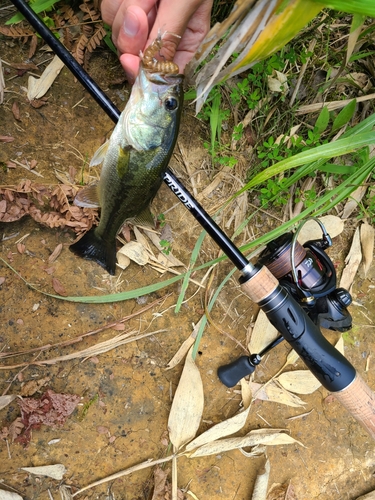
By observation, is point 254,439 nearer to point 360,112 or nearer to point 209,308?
point 209,308

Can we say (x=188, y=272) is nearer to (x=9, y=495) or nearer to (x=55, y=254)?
(x=55, y=254)

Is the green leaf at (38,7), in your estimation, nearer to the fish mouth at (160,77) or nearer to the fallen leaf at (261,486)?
the fish mouth at (160,77)

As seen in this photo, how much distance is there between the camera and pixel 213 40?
1598mm

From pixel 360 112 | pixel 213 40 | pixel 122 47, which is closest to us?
pixel 213 40

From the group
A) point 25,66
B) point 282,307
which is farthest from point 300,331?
point 25,66

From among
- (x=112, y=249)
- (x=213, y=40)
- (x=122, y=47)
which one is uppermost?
(x=213, y=40)

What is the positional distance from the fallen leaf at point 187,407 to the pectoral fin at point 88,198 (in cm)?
107

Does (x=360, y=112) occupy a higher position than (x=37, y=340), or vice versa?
(x=360, y=112)

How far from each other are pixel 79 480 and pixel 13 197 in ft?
5.23

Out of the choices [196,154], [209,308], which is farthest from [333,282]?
[196,154]

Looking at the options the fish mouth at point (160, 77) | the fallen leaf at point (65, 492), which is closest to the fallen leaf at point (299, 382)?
the fallen leaf at point (65, 492)

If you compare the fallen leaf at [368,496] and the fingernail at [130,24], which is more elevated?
the fingernail at [130,24]

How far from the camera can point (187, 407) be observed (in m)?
2.56

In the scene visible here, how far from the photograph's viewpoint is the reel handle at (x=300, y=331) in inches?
77.3
